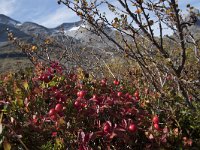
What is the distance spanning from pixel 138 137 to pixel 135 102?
543 millimetres

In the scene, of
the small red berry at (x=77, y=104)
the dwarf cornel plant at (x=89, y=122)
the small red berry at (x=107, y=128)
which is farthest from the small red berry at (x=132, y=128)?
the small red berry at (x=77, y=104)

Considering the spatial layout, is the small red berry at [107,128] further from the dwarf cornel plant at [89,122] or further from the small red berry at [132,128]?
the small red berry at [132,128]

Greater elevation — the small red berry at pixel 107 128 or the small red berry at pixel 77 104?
the small red berry at pixel 77 104

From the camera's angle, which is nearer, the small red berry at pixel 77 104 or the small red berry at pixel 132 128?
the small red berry at pixel 132 128

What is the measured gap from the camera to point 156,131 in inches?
134

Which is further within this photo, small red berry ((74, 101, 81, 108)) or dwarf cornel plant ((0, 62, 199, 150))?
Answer: small red berry ((74, 101, 81, 108))

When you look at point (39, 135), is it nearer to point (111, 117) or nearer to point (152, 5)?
point (111, 117)

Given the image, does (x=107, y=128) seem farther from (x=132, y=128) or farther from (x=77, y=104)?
(x=77, y=104)

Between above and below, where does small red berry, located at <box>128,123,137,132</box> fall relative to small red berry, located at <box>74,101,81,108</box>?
below

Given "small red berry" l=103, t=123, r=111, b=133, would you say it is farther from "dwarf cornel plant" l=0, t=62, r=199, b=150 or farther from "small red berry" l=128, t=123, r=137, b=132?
"small red berry" l=128, t=123, r=137, b=132

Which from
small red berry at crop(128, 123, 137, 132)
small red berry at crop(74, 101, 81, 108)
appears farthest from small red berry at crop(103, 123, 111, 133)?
small red berry at crop(74, 101, 81, 108)

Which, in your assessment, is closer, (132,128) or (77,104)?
(132,128)

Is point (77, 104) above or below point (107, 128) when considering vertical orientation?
above

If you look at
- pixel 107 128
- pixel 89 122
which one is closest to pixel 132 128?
pixel 107 128
